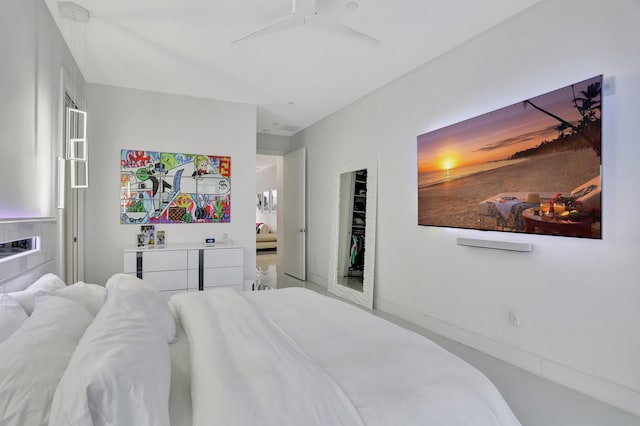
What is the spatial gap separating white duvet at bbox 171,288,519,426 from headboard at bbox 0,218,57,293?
0.98 m

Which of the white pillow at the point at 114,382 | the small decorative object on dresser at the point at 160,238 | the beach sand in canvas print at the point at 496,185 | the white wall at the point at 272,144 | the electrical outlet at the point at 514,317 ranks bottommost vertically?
the electrical outlet at the point at 514,317

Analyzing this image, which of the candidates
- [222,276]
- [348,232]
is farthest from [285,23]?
[348,232]

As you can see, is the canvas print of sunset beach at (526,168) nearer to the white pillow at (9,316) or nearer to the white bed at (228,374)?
the white bed at (228,374)

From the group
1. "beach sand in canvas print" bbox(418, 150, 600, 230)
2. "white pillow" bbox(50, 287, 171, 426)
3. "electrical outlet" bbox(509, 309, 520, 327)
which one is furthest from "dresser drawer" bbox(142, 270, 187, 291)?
"electrical outlet" bbox(509, 309, 520, 327)

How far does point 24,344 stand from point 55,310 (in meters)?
0.35

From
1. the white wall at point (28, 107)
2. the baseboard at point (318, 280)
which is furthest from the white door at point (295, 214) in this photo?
the white wall at point (28, 107)

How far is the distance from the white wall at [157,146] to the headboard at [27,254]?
1449 millimetres

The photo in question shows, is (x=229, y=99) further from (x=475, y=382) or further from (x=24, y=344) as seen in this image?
(x=475, y=382)

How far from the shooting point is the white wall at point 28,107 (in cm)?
199

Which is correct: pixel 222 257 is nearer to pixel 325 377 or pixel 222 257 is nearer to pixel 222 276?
pixel 222 276

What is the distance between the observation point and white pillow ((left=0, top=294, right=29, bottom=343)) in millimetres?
1305

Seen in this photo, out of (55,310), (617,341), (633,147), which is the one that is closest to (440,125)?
(633,147)

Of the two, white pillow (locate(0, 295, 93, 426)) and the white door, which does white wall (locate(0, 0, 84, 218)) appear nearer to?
white pillow (locate(0, 295, 93, 426))

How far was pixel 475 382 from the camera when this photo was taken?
1341mm
